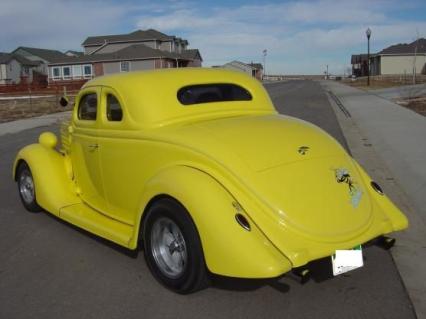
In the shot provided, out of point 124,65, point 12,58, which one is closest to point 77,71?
point 124,65

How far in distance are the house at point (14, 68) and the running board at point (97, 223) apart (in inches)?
2870

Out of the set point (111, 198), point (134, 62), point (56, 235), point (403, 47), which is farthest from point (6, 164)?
point (403, 47)

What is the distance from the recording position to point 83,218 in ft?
16.0

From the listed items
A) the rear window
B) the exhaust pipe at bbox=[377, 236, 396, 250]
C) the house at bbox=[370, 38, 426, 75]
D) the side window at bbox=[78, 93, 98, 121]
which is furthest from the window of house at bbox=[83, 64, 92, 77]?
the exhaust pipe at bbox=[377, 236, 396, 250]

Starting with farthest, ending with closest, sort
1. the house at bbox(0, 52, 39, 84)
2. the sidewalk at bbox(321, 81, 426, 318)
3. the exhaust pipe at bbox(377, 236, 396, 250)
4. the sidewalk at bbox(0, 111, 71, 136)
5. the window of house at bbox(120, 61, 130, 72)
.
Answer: the house at bbox(0, 52, 39, 84) < the window of house at bbox(120, 61, 130, 72) < the sidewalk at bbox(0, 111, 71, 136) < the sidewalk at bbox(321, 81, 426, 318) < the exhaust pipe at bbox(377, 236, 396, 250)

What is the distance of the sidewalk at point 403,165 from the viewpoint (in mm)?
4223

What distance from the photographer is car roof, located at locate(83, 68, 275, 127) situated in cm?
444

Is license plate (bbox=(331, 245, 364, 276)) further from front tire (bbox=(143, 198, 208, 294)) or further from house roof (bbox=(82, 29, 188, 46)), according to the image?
house roof (bbox=(82, 29, 188, 46))

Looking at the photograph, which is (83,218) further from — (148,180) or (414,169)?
(414,169)

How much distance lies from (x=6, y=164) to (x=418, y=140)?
8.00m

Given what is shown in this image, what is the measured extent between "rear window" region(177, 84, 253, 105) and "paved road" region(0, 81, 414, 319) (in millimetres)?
1521

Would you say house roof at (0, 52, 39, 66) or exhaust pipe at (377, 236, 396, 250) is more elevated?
house roof at (0, 52, 39, 66)

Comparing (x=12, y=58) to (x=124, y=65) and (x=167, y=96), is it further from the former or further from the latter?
(x=167, y=96)

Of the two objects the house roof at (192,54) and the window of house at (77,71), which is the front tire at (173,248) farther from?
the house roof at (192,54)
